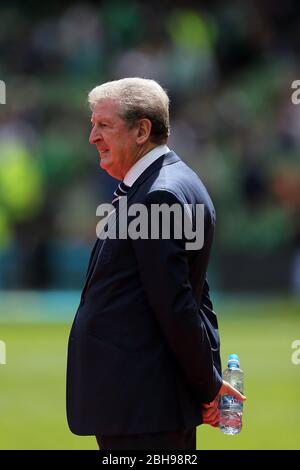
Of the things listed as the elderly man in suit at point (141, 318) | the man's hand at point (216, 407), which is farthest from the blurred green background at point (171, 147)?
the elderly man in suit at point (141, 318)

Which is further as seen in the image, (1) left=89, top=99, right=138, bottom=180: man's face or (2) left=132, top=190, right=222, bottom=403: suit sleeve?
(1) left=89, top=99, right=138, bottom=180: man's face

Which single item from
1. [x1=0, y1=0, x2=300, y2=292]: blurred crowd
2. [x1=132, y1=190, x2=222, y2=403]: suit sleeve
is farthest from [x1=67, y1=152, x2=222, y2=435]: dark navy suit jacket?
[x1=0, y1=0, x2=300, y2=292]: blurred crowd

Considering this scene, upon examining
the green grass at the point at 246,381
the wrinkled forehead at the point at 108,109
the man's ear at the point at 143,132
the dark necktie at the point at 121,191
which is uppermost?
the wrinkled forehead at the point at 108,109

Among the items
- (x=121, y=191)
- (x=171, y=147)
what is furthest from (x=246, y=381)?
(x=171, y=147)

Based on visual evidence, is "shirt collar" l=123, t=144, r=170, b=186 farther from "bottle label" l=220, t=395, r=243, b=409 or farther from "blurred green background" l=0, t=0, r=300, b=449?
"blurred green background" l=0, t=0, r=300, b=449

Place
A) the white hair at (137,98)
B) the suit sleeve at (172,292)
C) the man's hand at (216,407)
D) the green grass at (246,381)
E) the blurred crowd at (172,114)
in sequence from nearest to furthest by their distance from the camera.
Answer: the suit sleeve at (172,292), the white hair at (137,98), the man's hand at (216,407), the green grass at (246,381), the blurred crowd at (172,114)

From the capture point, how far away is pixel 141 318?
4441 mm

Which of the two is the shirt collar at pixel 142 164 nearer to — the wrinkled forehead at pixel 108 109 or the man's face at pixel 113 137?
the man's face at pixel 113 137

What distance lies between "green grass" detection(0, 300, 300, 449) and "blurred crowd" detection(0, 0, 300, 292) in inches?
98.5

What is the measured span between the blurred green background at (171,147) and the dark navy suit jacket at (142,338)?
5.66 m

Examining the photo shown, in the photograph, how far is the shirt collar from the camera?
4.60 m

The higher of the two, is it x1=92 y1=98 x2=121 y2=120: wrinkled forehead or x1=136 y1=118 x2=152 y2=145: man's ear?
x1=92 y1=98 x2=121 y2=120: wrinkled forehead

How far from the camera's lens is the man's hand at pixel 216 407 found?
4668mm

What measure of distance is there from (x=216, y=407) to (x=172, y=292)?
0.67m
